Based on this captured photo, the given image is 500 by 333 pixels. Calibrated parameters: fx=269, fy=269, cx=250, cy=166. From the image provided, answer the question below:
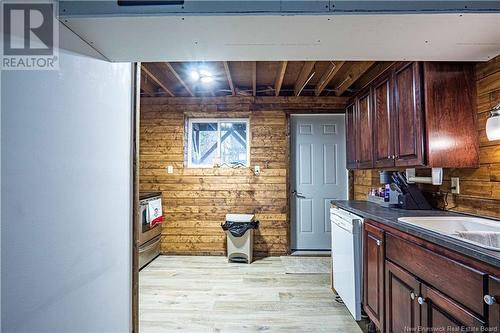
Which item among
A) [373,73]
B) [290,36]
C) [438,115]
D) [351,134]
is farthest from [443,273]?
[373,73]

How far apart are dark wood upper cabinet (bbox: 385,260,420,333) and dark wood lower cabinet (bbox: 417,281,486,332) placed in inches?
2.3

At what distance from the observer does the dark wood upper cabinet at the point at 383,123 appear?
2298 mm

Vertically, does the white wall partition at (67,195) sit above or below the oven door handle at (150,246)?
above

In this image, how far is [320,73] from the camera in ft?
11.3

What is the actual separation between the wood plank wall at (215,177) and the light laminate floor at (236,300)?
1.74 feet

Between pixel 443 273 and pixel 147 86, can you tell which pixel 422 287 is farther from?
pixel 147 86

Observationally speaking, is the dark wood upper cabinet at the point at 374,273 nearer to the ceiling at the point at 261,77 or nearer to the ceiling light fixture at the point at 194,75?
the ceiling at the point at 261,77

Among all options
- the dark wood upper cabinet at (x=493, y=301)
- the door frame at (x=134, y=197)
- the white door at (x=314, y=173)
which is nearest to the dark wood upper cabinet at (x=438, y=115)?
the dark wood upper cabinet at (x=493, y=301)

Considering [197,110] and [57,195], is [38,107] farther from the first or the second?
[197,110]

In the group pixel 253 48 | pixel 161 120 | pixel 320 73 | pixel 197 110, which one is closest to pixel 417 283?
pixel 253 48

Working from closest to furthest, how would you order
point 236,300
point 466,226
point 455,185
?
1. point 466,226
2. point 455,185
3. point 236,300

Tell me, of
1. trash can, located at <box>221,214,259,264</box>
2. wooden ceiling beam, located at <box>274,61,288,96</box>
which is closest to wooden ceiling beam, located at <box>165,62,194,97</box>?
wooden ceiling beam, located at <box>274,61,288,96</box>

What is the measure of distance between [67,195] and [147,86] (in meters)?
3.15

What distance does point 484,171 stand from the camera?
1751mm
